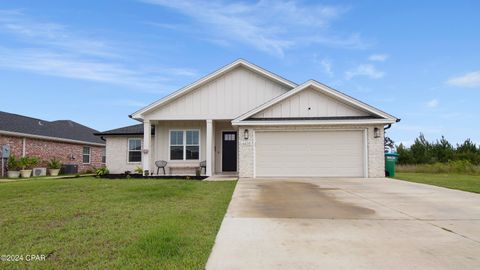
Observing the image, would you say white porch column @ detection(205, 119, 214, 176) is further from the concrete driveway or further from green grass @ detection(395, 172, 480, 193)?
green grass @ detection(395, 172, 480, 193)

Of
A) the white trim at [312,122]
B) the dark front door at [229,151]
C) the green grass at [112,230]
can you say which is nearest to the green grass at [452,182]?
the white trim at [312,122]

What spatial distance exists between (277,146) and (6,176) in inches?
650

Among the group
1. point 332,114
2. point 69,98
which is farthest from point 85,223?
point 69,98

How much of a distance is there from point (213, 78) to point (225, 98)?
1209 millimetres

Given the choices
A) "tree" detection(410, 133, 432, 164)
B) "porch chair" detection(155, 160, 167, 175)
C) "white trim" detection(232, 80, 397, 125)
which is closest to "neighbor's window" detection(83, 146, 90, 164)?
"porch chair" detection(155, 160, 167, 175)

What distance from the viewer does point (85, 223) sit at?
5004 mm

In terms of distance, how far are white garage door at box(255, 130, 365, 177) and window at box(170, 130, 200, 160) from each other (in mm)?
4055

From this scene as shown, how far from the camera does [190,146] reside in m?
16.4

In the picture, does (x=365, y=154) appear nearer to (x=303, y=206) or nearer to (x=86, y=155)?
(x=303, y=206)

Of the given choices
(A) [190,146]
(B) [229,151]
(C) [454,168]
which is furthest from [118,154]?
(C) [454,168]

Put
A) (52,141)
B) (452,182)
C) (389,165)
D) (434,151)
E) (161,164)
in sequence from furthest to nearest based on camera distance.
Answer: (434,151), (52,141), (161,164), (389,165), (452,182)

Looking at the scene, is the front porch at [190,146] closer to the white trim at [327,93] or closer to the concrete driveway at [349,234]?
the white trim at [327,93]

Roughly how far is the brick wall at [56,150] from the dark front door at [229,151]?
13.4 m

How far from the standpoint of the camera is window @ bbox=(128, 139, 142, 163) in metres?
18.0
